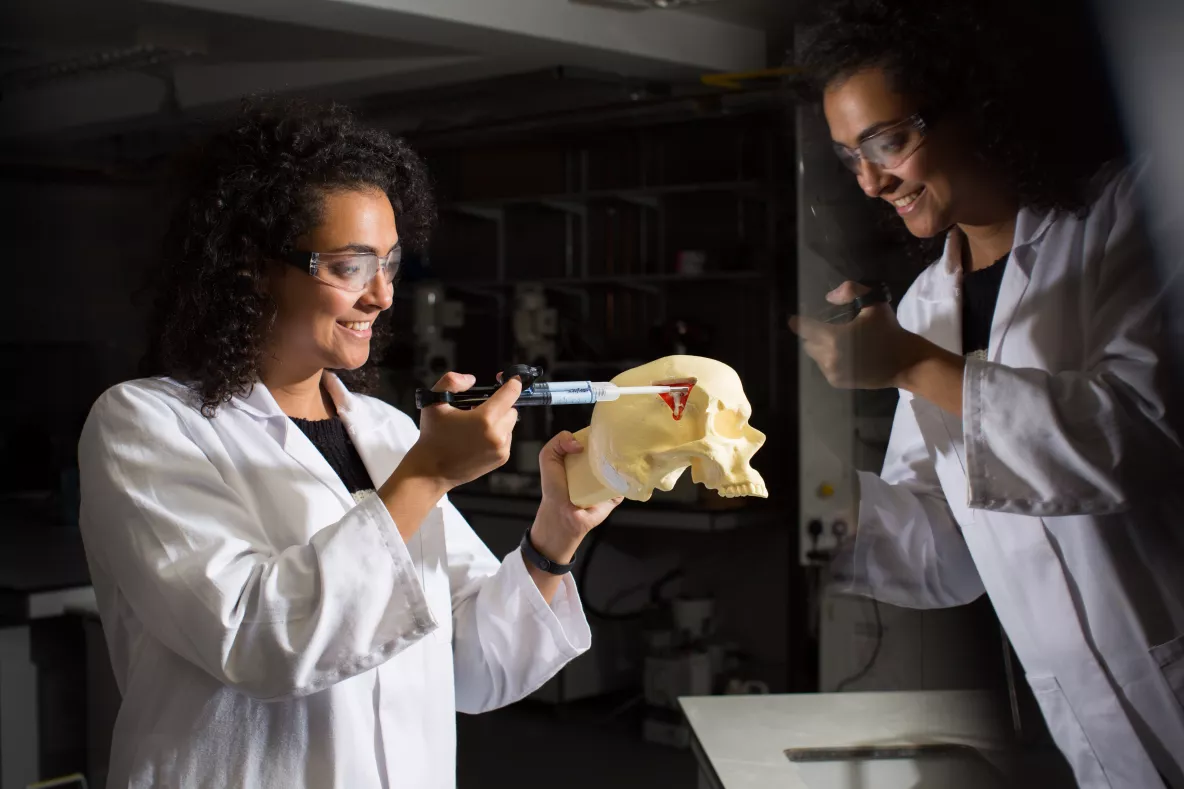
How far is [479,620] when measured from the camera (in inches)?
54.6

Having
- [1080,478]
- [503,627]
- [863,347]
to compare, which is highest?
[863,347]

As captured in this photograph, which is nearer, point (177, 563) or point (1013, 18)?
point (1013, 18)

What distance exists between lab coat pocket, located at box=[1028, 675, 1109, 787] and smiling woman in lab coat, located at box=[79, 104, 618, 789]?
1.85 feet

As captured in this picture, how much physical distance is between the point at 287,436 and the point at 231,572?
246 millimetres

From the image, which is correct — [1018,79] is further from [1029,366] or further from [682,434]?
[682,434]

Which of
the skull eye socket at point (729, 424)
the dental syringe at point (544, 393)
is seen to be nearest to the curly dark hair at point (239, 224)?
the dental syringe at point (544, 393)

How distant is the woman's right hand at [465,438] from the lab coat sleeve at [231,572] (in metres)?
0.08

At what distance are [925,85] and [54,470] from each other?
3543 mm

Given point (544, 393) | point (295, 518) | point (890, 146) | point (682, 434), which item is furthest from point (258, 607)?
point (890, 146)

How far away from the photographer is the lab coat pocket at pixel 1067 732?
863 millimetres

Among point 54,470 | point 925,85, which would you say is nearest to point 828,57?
point 925,85

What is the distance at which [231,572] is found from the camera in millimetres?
1046

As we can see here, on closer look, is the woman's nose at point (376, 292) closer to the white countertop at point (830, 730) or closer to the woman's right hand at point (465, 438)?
the woman's right hand at point (465, 438)

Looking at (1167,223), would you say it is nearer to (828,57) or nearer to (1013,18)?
(1013,18)
